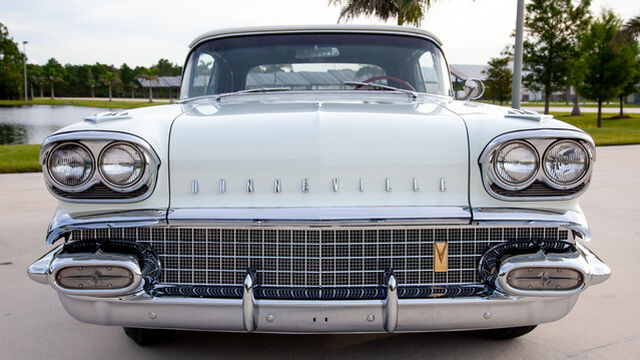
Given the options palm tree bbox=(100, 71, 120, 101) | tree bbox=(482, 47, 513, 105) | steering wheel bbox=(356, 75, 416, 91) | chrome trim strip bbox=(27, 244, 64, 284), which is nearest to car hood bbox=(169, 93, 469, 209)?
chrome trim strip bbox=(27, 244, 64, 284)

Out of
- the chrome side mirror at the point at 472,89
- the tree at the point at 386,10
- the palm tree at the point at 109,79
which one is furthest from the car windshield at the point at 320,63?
the palm tree at the point at 109,79

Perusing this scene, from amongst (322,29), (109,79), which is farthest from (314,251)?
(109,79)

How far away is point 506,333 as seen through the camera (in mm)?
2324

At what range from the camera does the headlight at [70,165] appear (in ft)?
5.98

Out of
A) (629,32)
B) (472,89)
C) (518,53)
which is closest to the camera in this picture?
(472,89)

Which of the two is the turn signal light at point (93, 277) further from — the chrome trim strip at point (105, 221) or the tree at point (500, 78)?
the tree at point (500, 78)

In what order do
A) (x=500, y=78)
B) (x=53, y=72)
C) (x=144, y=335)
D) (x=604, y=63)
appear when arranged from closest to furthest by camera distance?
1. (x=144, y=335)
2. (x=604, y=63)
3. (x=500, y=78)
4. (x=53, y=72)

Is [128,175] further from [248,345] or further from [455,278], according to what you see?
[455,278]

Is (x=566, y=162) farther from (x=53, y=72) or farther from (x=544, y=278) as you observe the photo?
(x=53, y=72)

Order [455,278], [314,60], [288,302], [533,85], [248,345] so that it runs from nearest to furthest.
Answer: [288,302] → [455,278] → [248,345] → [314,60] → [533,85]

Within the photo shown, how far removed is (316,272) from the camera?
183cm

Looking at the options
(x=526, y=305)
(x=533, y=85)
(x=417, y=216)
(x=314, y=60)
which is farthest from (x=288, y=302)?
(x=533, y=85)

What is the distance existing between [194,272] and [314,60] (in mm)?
1577

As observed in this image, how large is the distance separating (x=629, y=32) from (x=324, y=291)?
2149cm
